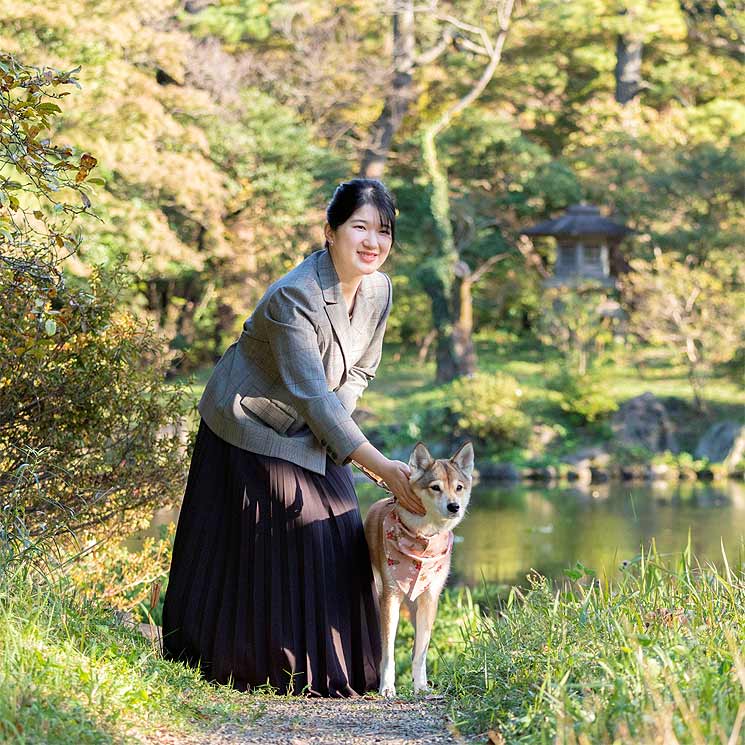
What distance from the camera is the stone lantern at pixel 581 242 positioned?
2375 centimetres

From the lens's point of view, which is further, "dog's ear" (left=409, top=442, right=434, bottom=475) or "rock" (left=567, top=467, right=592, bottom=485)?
"rock" (left=567, top=467, right=592, bottom=485)

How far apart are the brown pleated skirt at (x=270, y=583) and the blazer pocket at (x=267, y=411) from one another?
0.45 ft

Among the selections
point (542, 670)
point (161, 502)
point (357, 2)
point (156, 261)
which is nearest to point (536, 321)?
point (357, 2)

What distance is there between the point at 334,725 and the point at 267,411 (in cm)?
118

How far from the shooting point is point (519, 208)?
1006 inches

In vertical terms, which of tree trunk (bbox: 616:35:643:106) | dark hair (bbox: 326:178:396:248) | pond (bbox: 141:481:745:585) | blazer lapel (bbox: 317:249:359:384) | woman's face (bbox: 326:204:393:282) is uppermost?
tree trunk (bbox: 616:35:643:106)

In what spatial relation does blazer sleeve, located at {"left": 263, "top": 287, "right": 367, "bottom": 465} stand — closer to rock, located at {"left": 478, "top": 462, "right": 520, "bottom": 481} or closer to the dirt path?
the dirt path

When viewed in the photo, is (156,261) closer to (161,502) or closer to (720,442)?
(720,442)

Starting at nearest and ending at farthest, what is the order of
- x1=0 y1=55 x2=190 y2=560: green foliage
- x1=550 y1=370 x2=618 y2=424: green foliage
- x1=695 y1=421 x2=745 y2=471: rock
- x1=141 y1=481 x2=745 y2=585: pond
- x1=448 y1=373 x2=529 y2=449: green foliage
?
x1=0 y1=55 x2=190 y2=560: green foliage
x1=141 y1=481 x2=745 y2=585: pond
x1=695 y1=421 x2=745 y2=471: rock
x1=448 y1=373 x2=529 y2=449: green foliage
x1=550 y1=370 x2=618 y2=424: green foliage

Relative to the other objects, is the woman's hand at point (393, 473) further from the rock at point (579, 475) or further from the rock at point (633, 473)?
the rock at point (633, 473)

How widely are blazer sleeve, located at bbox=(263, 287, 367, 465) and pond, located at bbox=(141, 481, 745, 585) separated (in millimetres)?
5826

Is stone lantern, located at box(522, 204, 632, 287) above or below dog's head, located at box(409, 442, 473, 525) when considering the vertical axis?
above

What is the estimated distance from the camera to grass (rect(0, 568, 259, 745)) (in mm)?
2938

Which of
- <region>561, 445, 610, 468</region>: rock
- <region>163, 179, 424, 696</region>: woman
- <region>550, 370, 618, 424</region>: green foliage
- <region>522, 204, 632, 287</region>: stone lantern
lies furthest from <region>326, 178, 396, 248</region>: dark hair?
<region>522, 204, 632, 287</region>: stone lantern
